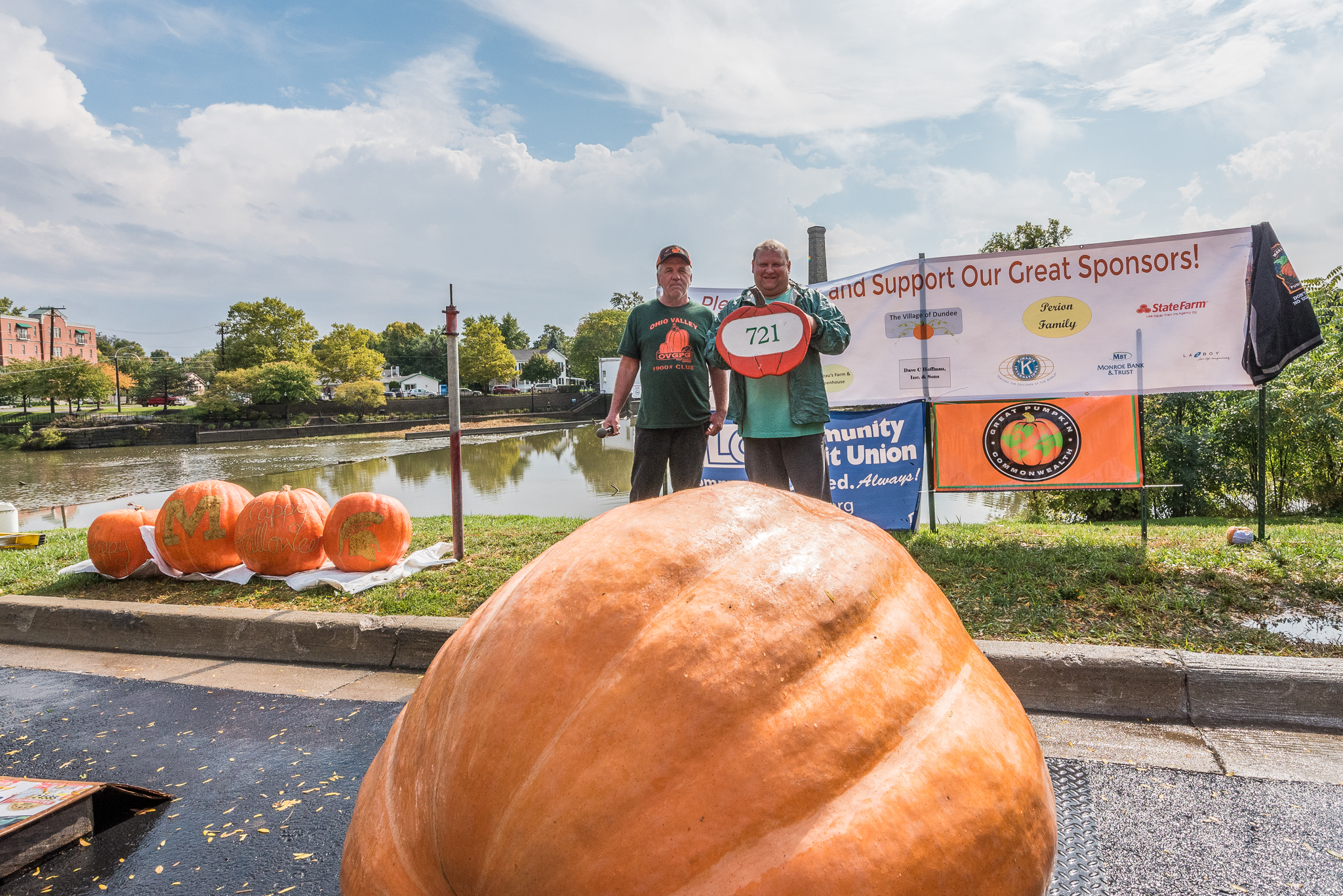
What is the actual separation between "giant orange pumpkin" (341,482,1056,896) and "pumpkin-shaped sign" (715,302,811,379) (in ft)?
7.73

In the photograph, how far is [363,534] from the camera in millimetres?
5488

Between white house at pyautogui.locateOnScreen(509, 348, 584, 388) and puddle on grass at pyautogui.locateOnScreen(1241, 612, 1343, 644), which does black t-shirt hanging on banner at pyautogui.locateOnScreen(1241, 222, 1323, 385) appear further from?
white house at pyautogui.locateOnScreen(509, 348, 584, 388)

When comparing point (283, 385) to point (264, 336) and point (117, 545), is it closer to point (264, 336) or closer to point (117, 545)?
point (264, 336)

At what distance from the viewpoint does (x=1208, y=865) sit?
1982 millimetres

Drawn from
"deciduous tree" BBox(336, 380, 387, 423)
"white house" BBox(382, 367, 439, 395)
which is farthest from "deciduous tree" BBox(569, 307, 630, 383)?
"deciduous tree" BBox(336, 380, 387, 423)

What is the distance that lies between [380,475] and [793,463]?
1698 centimetres

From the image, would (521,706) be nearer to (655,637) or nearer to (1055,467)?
(655,637)

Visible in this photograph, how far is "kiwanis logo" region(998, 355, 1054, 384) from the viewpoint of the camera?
19.6 feet

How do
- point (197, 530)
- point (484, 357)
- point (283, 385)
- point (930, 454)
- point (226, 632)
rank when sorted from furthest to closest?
point (484, 357), point (283, 385), point (930, 454), point (197, 530), point (226, 632)

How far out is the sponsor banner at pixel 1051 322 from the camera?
5574 mm

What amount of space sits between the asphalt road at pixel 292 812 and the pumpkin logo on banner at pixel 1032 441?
146 inches

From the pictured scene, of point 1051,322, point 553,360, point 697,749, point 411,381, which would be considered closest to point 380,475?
point 1051,322

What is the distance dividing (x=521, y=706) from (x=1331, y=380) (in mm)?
12519

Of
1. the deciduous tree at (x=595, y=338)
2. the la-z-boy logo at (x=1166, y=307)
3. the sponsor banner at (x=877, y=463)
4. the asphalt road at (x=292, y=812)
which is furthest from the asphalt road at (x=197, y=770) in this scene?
the deciduous tree at (x=595, y=338)
